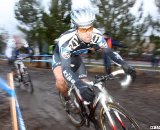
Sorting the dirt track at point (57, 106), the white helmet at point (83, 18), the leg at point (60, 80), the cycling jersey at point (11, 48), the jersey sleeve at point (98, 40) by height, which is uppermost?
the white helmet at point (83, 18)

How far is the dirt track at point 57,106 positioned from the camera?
243 inches

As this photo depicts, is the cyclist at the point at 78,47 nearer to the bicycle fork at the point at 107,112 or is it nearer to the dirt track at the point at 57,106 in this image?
the bicycle fork at the point at 107,112

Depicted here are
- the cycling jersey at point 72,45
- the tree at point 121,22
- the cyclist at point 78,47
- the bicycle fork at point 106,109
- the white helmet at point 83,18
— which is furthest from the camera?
the tree at point 121,22

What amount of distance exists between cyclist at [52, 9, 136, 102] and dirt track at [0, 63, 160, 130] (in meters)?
0.87

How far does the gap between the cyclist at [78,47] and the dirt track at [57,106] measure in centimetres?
87

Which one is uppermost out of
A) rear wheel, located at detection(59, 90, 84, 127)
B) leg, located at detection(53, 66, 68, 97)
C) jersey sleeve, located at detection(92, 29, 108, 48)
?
jersey sleeve, located at detection(92, 29, 108, 48)

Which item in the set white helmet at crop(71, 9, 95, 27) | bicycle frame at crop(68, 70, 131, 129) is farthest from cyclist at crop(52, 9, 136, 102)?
bicycle frame at crop(68, 70, 131, 129)

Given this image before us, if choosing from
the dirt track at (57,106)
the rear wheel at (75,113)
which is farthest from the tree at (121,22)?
the rear wheel at (75,113)

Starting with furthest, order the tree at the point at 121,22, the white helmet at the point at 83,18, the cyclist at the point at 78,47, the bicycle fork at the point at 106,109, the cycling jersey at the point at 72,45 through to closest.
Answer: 1. the tree at the point at 121,22
2. the cycling jersey at the point at 72,45
3. the white helmet at the point at 83,18
4. the cyclist at the point at 78,47
5. the bicycle fork at the point at 106,109

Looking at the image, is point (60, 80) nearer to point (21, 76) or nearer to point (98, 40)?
point (98, 40)

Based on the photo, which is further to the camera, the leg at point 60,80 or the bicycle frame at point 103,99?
the leg at point 60,80

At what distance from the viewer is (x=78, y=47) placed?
17.7ft

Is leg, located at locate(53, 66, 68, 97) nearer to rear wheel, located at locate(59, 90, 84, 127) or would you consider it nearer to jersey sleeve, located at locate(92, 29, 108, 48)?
rear wheel, located at locate(59, 90, 84, 127)

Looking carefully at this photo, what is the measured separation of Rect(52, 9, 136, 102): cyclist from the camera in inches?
189
